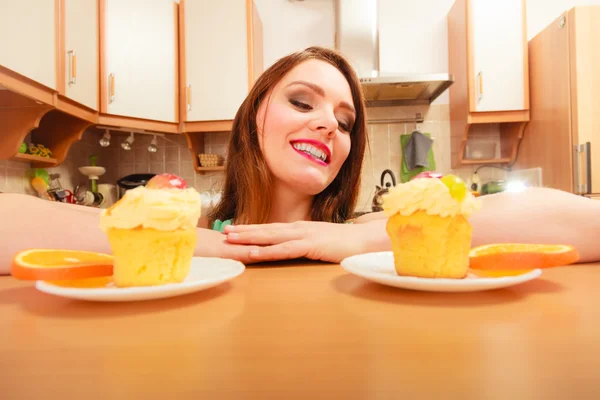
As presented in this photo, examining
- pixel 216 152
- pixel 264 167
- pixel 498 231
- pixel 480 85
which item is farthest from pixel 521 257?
pixel 216 152

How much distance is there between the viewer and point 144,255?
392 mm

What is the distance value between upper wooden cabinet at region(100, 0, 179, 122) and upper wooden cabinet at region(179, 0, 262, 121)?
10 centimetres

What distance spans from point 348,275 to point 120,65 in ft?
7.97

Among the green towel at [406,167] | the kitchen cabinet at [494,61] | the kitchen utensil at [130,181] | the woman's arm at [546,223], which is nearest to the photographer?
the woman's arm at [546,223]

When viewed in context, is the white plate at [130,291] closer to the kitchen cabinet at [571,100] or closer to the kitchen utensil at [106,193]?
the kitchen cabinet at [571,100]

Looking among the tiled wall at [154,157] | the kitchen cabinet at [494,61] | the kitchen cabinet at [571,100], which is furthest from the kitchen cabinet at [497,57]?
the tiled wall at [154,157]

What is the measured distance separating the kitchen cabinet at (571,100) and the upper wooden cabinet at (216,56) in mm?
1964

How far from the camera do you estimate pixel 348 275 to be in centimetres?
47

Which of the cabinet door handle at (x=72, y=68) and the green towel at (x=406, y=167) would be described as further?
the green towel at (x=406, y=167)

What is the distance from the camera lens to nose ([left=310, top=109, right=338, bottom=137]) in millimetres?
1031

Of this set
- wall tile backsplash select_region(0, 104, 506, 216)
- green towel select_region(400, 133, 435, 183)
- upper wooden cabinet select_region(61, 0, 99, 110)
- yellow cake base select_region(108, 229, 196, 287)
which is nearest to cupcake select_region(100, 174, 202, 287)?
yellow cake base select_region(108, 229, 196, 287)

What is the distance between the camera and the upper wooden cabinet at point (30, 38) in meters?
1.53

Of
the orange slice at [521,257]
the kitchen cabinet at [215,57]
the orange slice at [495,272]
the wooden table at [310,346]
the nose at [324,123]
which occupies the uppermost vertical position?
the kitchen cabinet at [215,57]

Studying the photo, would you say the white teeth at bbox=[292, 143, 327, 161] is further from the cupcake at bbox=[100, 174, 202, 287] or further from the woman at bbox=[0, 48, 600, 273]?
the cupcake at bbox=[100, 174, 202, 287]
